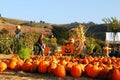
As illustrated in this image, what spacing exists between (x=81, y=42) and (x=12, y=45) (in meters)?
4.76

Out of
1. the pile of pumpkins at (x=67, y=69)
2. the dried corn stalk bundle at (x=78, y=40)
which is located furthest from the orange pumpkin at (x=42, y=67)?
the dried corn stalk bundle at (x=78, y=40)

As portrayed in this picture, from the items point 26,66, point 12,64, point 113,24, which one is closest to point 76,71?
point 26,66

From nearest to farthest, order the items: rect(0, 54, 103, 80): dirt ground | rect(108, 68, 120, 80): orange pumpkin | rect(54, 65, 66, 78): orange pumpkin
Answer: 1. rect(108, 68, 120, 80): orange pumpkin
2. rect(0, 54, 103, 80): dirt ground
3. rect(54, 65, 66, 78): orange pumpkin

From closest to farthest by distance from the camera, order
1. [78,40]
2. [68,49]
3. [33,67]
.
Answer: [33,67]
[68,49]
[78,40]

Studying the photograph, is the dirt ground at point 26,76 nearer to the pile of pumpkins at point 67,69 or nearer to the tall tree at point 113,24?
the pile of pumpkins at point 67,69

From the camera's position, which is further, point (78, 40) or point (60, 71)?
point (78, 40)

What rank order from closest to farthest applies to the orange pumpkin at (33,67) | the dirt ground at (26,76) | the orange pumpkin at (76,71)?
the dirt ground at (26,76) → the orange pumpkin at (76,71) → the orange pumpkin at (33,67)

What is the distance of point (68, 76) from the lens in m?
10.9

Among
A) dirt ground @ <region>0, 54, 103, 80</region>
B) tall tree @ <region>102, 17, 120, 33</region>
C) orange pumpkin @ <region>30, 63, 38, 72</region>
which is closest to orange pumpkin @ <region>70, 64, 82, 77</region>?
dirt ground @ <region>0, 54, 103, 80</region>

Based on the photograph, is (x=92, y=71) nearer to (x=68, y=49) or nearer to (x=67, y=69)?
(x=67, y=69)

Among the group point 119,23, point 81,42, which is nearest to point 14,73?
point 81,42

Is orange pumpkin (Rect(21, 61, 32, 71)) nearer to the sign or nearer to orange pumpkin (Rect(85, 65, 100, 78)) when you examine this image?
orange pumpkin (Rect(85, 65, 100, 78))

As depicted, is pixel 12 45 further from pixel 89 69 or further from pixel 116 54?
pixel 89 69

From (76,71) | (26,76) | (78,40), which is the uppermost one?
(78,40)
